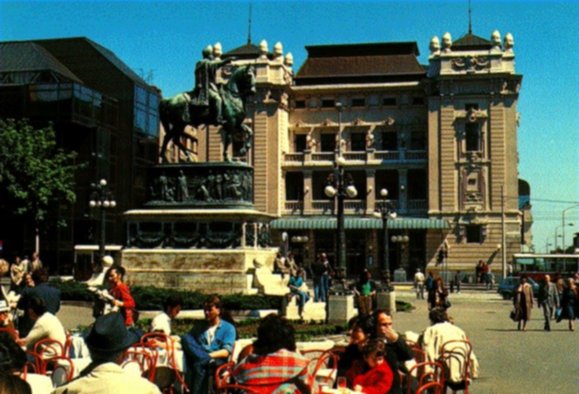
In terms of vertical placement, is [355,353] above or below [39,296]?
below

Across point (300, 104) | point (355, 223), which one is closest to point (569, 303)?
point (355, 223)

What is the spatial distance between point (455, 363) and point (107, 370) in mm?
5690

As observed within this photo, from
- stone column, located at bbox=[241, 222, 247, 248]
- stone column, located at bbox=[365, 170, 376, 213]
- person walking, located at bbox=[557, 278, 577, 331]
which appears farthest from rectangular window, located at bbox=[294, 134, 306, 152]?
person walking, located at bbox=[557, 278, 577, 331]

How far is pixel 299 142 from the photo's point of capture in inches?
3012

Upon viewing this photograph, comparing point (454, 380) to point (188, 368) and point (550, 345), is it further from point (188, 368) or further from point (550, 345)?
point (550, 345)

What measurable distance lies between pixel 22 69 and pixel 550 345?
5079 centimetres

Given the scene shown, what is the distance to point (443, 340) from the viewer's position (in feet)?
32.0

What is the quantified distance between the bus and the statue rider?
32.1 metres

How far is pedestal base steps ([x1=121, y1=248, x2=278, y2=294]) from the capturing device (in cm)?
2627

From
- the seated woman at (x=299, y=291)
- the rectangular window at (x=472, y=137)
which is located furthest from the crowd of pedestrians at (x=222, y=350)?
the rectangular window at (x=472, y=137)

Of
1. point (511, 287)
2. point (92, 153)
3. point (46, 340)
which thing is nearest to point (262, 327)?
point (46, 340)

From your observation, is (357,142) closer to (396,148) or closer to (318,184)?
(396,148)

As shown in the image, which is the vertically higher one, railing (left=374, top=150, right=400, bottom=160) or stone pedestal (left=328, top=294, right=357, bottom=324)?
railing (left=374, top=150, right=400, bottom=160)

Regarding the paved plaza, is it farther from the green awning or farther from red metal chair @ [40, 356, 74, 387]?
the green awning
